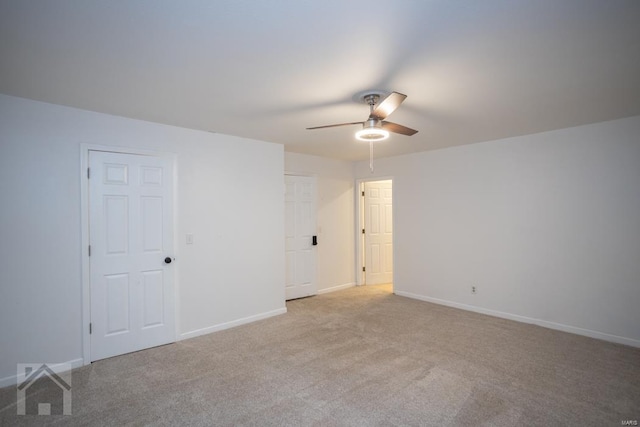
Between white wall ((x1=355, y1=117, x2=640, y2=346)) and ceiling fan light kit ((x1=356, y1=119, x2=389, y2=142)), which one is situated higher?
ceiling fan light kit ((x1=356, y1=119, x2=389, y2=142))

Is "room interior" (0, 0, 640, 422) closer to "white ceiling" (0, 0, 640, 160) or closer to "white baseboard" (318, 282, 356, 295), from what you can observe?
"white ceiling" (0, 0, 640, 160)

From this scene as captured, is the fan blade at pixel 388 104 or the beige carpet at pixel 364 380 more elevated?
the fan blade at pixel 388 104

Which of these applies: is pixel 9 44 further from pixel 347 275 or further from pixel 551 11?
pixel 347 275

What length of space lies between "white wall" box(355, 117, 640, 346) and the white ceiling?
64 centimetres

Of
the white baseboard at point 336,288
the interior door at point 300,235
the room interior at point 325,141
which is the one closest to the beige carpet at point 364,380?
the room interior at point 325,141

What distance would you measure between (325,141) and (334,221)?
1872mm

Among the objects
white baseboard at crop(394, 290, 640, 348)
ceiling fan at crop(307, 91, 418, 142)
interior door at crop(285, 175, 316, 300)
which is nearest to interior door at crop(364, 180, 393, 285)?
white baseboard at crop(394, 290, 640, 348)

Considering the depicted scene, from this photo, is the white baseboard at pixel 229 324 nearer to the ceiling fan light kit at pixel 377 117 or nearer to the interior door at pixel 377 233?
the interior door at pixel 377 233

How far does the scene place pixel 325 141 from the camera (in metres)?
4.28

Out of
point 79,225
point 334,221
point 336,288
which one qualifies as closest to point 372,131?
point 79,225

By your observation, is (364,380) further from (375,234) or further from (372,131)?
(375,234)

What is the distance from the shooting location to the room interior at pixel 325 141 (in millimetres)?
1695

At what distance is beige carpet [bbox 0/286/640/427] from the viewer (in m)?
2.21

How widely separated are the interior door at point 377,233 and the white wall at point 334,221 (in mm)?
297
